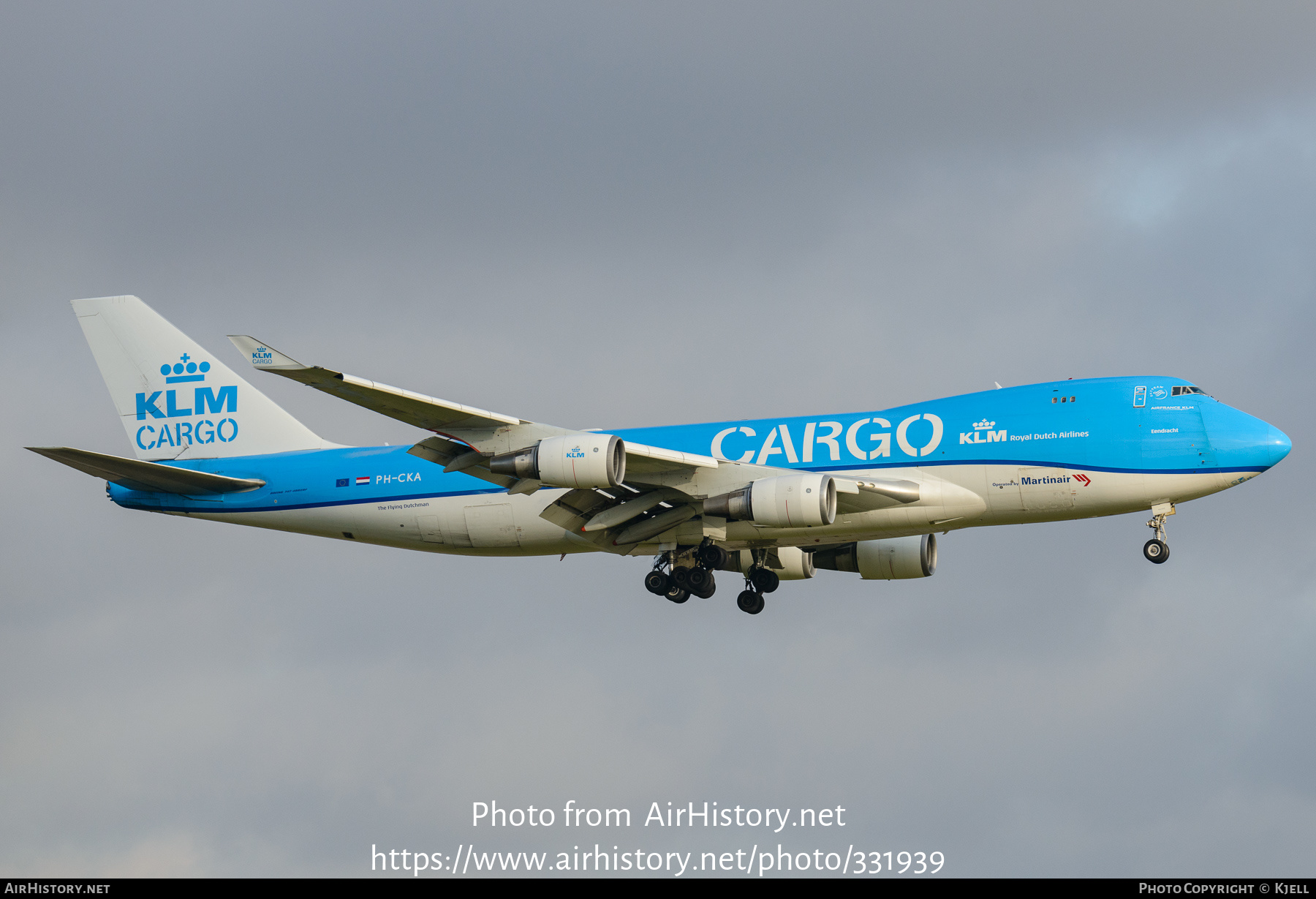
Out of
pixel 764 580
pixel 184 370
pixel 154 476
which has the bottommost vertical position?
pixel 764 580

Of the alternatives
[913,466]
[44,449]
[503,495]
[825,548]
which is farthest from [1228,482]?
[44,449]

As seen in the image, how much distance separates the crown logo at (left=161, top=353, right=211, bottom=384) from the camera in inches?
1949

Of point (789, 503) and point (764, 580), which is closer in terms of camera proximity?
point (789, 503)

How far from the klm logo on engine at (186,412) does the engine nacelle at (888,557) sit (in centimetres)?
2017

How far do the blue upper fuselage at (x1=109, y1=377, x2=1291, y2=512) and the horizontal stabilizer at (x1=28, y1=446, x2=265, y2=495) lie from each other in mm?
6005

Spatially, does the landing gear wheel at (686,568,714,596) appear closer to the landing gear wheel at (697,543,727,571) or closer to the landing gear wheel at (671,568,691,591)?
the landing gear wheel at (671,568,691,591)

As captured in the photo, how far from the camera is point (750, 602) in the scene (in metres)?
46.5

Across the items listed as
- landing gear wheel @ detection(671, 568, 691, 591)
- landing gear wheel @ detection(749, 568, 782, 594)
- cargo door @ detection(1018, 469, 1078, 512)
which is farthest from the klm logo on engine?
cargo door @ detection(1018, 469, 1078, 512)

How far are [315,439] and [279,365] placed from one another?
43.5 feet

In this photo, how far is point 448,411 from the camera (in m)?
38.0

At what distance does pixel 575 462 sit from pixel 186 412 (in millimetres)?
17915

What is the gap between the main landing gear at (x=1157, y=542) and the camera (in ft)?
131

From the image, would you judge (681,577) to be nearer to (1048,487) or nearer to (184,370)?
(1048,487)

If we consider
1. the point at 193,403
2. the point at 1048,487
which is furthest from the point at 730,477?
the point at 193,403
